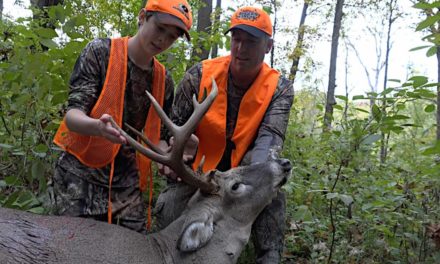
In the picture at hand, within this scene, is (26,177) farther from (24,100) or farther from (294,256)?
(294,256)

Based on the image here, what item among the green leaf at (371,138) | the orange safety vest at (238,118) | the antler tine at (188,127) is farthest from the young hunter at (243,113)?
the green leaf at (371,138)

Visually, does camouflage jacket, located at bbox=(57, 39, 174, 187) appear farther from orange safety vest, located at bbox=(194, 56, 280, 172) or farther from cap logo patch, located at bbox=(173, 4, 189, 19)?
cap logo patch, located at bbox=(173, 4, 189, 19)

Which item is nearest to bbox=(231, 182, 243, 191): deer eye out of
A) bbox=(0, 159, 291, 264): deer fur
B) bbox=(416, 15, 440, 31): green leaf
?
bbox=(0, 159, 291, 264): deer fur

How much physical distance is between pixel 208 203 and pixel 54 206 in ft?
4.10

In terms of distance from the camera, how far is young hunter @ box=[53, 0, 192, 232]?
386 cm

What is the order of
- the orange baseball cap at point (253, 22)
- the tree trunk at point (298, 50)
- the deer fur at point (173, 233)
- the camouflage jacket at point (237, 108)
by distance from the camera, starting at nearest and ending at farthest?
the deer fur at point (173, 233), the orange baseball cap at point (253, 22), the camouflage jacket at point (237, 108), the tree trunk at point (298, 50)

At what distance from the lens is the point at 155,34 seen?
3.87 metres

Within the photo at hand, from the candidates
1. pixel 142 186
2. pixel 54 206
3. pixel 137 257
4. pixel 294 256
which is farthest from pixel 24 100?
pixel 294 256

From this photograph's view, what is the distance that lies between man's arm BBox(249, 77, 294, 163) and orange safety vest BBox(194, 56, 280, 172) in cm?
7

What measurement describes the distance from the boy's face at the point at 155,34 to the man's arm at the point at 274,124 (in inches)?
42.8

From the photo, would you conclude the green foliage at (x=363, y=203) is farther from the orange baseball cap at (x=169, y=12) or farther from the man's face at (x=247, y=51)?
the orange baseball cap at (x=169, y=12)

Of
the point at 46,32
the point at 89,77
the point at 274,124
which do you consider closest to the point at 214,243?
the point at 274,124

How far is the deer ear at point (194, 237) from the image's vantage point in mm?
3459

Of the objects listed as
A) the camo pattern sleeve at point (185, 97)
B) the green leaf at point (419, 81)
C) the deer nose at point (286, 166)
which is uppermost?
the green leaf at point (419, 81)
